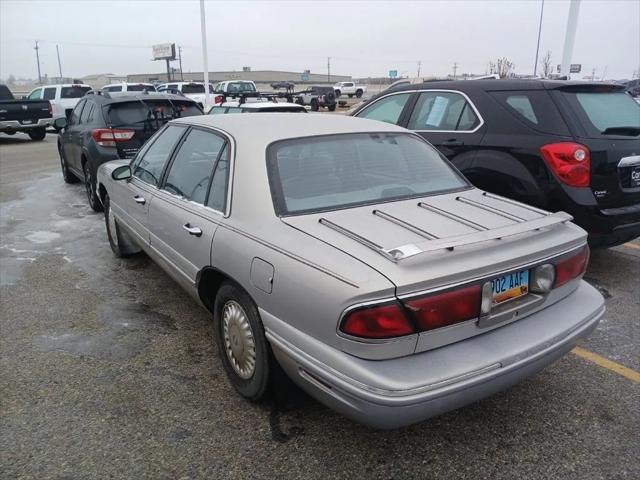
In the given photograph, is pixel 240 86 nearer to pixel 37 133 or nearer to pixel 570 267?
pixel 37 133

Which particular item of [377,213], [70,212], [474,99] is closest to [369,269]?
[377,213]

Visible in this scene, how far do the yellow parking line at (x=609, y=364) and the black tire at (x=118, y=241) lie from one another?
397 cm

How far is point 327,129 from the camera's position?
126 inches

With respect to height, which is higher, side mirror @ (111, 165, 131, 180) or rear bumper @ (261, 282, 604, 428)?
side mirror @ (111, 165, 131, 180)

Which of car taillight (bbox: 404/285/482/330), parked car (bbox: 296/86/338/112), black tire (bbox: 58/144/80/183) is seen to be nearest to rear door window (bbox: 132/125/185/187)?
car taillight (bbox: 404/285/482/330)

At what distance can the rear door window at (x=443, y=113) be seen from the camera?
191 inches

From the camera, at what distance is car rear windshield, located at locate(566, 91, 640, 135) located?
14.0 feet

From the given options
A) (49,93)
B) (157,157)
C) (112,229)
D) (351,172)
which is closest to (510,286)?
(351,172)

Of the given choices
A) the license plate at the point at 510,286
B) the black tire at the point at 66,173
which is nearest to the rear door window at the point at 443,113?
the license plate at the point at 510,286

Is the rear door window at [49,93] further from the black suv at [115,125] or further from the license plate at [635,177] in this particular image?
the license plate at [635,177]

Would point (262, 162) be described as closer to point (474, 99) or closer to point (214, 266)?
point (214, 266)

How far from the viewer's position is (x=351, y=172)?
2.99 meters

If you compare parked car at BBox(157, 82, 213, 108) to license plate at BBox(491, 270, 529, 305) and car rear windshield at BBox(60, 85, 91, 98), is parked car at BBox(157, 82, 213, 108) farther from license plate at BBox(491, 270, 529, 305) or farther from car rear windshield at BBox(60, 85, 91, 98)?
license plate at BBox(491, 270, 529, 305)

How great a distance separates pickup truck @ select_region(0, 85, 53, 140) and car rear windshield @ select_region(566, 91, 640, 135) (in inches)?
655
